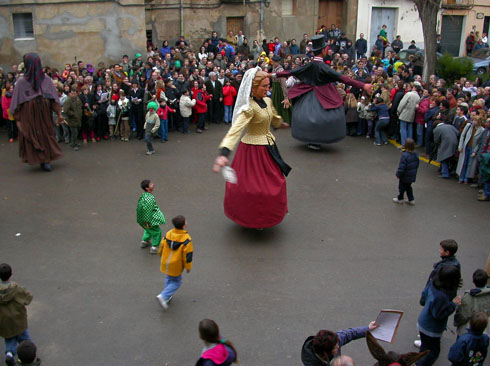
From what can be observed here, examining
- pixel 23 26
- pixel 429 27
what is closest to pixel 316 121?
pixel 429 27

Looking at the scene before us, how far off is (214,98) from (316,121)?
14.2 feet

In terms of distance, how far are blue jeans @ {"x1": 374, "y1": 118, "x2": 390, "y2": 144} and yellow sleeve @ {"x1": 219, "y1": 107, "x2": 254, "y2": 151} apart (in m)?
6.72

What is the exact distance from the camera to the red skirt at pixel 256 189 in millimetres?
7852

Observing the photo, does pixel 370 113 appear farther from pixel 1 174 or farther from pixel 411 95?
pixel 1 174

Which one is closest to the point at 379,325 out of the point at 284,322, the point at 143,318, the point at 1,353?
the point at 284,322

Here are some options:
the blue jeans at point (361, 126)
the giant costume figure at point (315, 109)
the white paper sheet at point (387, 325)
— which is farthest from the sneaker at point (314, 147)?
the white paper sheet at point (387, 325)

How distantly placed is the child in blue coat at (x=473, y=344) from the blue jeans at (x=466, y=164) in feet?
21.5

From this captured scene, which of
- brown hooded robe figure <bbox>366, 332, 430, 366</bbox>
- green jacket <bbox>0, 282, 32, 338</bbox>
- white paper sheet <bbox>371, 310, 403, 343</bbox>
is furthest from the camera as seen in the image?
green jacket <bbox>0, 282, 32, 338</bbox>

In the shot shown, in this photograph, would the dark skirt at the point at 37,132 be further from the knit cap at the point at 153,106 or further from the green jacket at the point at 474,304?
the green jacket at the point at 474,304

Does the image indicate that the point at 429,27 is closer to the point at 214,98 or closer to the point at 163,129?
the point at 214,98

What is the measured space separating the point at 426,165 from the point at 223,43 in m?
12.0

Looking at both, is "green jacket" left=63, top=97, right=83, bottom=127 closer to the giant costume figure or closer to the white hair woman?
the giant costume figure

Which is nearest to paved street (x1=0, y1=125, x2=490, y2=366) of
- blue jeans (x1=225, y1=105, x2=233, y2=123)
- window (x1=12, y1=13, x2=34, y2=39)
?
blue jeans (x1=225, y1=105, x2=233, y2=123)

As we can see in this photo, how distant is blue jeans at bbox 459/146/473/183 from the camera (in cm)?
1062
